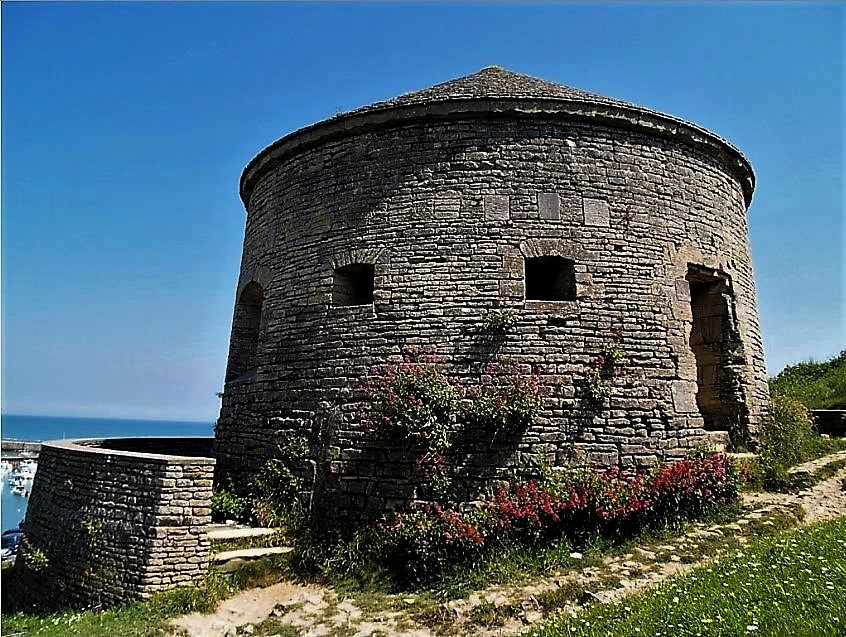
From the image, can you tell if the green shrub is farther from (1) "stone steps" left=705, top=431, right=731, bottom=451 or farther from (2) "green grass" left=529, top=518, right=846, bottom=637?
(2) "green grass" left=529, top=518, right=846, bottom=637

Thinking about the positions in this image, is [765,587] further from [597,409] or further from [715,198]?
[715,198]

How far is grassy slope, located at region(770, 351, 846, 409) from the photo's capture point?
13.7 m

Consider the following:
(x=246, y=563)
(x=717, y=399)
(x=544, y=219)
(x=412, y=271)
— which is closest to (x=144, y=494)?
(x=246, y=563)

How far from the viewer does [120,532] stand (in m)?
6.86

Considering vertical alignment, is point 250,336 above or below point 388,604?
above

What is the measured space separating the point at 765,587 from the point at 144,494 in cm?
643

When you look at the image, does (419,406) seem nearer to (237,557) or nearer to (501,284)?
(501,284)

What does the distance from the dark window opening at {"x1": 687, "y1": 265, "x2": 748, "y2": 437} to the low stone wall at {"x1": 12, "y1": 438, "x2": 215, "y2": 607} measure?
7.56 m

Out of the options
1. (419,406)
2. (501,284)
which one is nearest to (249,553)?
(419,406)

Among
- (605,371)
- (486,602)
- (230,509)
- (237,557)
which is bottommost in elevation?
(486,602)

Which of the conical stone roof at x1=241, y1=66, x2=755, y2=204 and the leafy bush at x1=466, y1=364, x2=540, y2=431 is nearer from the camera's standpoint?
the leafy bush at x1=466, y1=364, x2=540, y2=431

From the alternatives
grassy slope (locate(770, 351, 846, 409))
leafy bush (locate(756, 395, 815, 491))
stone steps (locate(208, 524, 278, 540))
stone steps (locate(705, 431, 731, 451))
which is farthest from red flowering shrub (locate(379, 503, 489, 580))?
grassy slope (locate(770, 351, 846, 409))

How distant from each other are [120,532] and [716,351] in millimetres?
9040

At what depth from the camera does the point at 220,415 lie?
10.4 meters
